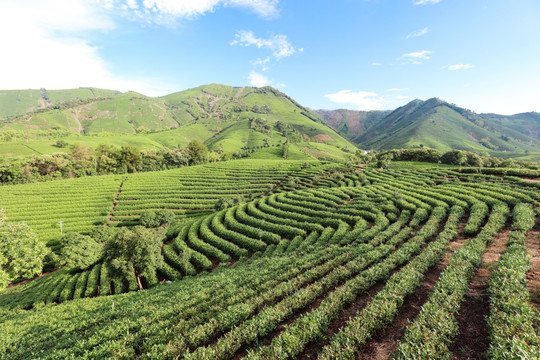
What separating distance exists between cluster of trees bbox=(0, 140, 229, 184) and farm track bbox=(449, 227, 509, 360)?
394ft

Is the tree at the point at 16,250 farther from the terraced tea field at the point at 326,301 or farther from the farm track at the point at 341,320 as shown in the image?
the farm track at the point at 341,320

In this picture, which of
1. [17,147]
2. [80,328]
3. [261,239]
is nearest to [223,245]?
[261,239]

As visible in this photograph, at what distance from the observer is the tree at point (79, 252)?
31.9 meters

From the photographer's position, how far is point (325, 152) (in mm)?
188125

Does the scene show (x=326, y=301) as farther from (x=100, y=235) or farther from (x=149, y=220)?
(x=100, y=235)

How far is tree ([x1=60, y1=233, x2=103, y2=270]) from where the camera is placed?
105ft

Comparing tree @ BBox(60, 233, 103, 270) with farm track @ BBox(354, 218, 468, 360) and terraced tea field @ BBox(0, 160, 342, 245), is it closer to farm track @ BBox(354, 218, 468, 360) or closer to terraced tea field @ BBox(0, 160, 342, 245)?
terraced tea field @ BBox(0, 160, 342, 245)

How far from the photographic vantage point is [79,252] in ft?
108

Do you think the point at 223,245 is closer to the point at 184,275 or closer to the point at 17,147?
the point at 184,275

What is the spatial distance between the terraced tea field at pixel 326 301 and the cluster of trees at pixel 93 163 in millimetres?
81451

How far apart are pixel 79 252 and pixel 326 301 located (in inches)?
1578

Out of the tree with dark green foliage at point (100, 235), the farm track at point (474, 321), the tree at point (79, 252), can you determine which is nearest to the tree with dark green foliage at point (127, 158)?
the tree with dark green foliage at point (100, 235)

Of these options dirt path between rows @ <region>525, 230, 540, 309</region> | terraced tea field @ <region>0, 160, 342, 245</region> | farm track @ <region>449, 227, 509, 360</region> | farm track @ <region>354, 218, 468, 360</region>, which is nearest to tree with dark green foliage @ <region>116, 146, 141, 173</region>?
terraced tea field @ <region>0, 160, 342, 245</region>

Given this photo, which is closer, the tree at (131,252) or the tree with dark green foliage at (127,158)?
the tree at (131,252)
